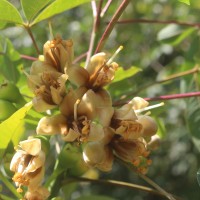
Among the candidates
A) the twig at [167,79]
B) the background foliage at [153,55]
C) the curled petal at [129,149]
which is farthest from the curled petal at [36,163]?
the background foliage at [153,55]

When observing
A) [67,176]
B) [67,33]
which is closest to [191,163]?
[67,33]

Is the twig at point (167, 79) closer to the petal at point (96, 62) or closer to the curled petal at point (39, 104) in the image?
the petal at point (96, 62)

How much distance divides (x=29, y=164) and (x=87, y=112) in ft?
0.70

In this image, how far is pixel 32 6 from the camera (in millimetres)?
1584

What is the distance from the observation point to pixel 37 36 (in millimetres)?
3680

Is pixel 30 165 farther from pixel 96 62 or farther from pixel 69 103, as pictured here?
pixel 96 62

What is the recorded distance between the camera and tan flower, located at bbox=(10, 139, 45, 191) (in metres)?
1.42

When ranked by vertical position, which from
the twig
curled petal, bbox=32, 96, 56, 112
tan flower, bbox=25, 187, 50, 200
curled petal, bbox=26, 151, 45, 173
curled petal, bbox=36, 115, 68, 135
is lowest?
the twig

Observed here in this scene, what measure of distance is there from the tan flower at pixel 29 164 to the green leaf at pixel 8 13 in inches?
15.7

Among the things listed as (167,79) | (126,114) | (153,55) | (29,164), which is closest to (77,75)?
(126,114)

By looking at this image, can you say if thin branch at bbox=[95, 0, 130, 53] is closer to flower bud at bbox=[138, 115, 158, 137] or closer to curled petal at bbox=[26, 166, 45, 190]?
flower bud at bbox=[138, 115, 158, 137]

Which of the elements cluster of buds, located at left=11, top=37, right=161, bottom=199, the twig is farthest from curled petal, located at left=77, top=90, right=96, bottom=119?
the twig

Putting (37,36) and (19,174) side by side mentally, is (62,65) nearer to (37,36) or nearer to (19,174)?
(19,174)

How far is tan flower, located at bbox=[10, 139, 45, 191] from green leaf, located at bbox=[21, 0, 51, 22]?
408 mm
